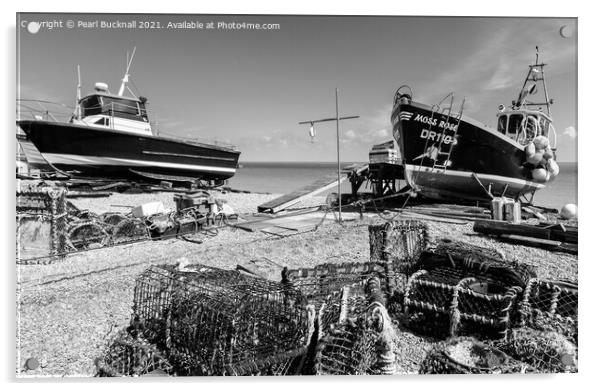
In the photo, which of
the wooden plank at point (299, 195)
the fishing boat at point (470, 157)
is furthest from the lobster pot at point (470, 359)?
the fishing boat at point (470, 157)

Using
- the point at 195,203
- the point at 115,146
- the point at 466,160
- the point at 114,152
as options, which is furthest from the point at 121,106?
the point at 466,160

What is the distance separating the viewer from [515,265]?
3.85 meters

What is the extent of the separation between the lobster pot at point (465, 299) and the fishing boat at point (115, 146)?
7.69 metres

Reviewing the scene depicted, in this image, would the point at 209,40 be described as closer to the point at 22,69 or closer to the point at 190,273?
the point at 22,69

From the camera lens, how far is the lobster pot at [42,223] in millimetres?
5023

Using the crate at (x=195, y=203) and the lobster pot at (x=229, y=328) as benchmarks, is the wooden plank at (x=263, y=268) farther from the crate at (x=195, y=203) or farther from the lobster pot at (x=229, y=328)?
the crate at (x=195, y=203)

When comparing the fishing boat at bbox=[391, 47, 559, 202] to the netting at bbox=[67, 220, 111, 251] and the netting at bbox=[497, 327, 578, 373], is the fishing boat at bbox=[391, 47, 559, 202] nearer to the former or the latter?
the netting at bbox=[497, 327, 578, 373]

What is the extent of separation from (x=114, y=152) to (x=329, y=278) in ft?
29.7

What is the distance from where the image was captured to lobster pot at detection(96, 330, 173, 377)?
300 centimetres

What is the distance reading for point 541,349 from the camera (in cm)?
324

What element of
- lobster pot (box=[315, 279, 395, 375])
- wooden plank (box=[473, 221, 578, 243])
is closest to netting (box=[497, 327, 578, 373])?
lobster pot (box=[315, 279, 395, 375])
